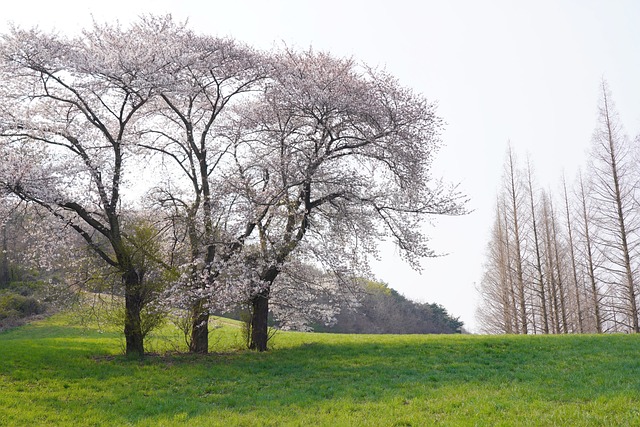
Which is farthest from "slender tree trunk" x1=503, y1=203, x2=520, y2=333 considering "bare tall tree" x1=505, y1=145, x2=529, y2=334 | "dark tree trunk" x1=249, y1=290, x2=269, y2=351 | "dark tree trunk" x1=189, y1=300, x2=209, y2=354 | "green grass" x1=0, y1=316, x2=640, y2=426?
"dark tree trunk" x1=189, y1=300, x2=209, y2=354

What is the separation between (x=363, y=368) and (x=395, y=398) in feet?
11.0

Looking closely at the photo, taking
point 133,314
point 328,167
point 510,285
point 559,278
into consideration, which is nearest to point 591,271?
point 559,278

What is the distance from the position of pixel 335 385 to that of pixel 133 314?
6.18 m

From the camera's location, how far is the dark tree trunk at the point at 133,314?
13.6 m

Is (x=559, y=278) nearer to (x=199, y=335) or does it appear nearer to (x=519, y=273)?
(x=519, y=273)

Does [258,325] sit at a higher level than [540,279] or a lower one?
lower

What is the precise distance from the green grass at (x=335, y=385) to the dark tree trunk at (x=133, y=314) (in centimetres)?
41

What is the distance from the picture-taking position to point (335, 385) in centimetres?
1042

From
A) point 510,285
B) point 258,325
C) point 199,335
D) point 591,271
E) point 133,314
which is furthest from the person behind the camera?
point 510,285

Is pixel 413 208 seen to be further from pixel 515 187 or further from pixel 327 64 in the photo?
pixel 515 187

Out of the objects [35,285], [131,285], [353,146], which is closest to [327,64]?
[353,146]

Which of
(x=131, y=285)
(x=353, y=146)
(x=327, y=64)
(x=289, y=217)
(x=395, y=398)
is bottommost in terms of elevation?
(x=395, y=398)

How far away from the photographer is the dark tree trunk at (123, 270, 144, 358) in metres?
13.6

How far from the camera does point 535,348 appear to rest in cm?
1454
